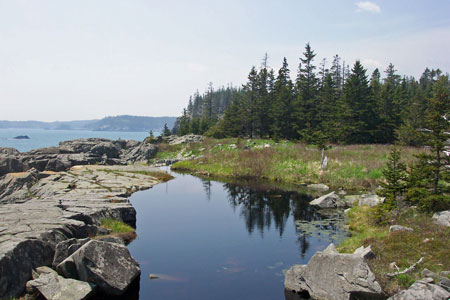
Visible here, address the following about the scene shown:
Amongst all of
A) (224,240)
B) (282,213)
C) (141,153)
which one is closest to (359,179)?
(282,213)

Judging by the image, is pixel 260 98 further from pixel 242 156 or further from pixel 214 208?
pixel 214 208

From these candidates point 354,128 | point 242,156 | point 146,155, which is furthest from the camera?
point 146,155

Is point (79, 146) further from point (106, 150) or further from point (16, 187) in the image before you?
point (16, 187)

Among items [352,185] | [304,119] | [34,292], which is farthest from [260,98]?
[34,292]

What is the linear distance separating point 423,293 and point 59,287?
1052cm

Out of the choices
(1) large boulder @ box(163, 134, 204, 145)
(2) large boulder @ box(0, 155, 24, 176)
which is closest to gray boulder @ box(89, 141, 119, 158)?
(1) large boulder @ box(163, 134, 204, 145)

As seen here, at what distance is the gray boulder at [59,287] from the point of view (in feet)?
31.9

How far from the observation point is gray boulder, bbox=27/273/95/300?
973 centimetres

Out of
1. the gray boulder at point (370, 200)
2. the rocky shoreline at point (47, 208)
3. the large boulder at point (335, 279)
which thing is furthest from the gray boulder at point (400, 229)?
the rocky shoreline at point (47, 208)

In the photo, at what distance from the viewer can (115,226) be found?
16688mm

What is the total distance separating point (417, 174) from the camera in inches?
637

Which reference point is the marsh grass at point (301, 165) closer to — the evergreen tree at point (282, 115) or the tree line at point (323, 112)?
the tree line at point (323, 112)

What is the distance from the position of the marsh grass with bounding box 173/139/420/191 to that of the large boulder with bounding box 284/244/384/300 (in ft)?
60.4

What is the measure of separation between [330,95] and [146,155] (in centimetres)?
3372
